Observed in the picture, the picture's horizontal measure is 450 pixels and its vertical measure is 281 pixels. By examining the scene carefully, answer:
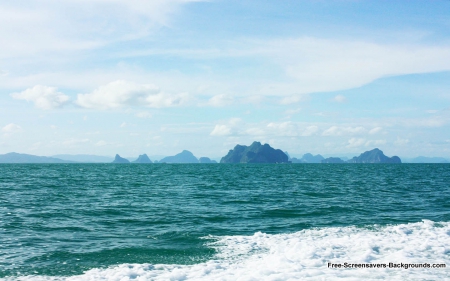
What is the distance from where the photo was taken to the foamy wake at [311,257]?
14227 mm

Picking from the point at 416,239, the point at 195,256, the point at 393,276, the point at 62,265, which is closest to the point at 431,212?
the point at 416,239

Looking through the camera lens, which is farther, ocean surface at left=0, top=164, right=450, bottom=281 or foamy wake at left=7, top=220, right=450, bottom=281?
ocean surface at left=0, top=164, right=450, bottom=281

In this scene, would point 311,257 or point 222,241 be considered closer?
point 311,257

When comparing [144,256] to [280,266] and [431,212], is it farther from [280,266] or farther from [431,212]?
[431,212]

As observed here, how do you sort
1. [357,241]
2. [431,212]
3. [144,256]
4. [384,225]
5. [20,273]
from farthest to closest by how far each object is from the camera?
[431,212]
[384,225]
[357,241]
[144,256]
[20,273]

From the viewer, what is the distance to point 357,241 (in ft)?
64.9

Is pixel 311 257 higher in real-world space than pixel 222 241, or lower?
higher

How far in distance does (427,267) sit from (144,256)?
13.0m

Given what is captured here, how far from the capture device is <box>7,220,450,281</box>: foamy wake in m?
14.2

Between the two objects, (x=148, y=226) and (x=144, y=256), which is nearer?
(x=144, y=256)

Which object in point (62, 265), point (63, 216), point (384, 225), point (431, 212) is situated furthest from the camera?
point (431, 212)

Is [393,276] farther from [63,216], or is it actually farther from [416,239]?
[63,216]

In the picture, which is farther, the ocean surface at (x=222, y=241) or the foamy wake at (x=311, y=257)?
the ocean surface at (x=222, y=241)

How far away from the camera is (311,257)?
16.7 m
